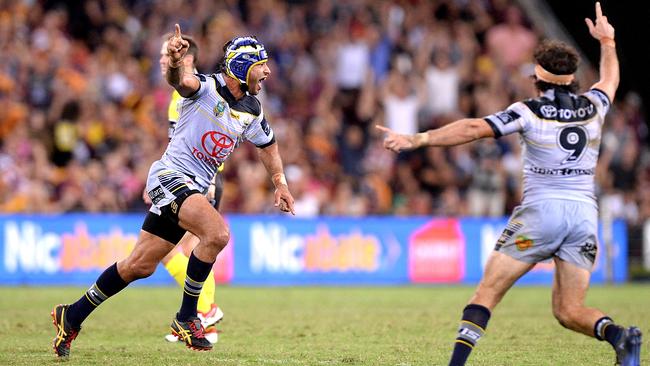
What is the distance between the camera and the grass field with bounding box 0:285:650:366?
927cm

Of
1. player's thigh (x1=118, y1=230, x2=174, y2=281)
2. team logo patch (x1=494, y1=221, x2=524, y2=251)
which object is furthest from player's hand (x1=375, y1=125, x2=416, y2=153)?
player's thigh (x1=118, y1=230, x2=174, y2=281)

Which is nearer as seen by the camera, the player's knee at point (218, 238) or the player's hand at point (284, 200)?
the player's knee at point (218, 238)

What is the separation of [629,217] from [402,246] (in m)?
5.22

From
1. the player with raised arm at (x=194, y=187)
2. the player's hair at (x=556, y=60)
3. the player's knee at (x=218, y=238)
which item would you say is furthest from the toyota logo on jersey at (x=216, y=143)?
the player's hair at (x=556, y=60)

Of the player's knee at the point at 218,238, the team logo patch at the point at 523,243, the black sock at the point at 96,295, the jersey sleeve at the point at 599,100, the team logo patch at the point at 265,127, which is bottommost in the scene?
the black sock at the point at 96,295

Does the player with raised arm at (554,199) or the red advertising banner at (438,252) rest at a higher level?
the player with raised arm at (554,199)

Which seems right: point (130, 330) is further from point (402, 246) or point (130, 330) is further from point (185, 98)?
point (402, 246)

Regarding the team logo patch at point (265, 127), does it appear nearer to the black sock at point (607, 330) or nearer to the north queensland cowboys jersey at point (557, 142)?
the north queensland cowboys jersey at point (557, 142)

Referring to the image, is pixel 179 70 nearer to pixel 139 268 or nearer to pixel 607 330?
pixel 139 268

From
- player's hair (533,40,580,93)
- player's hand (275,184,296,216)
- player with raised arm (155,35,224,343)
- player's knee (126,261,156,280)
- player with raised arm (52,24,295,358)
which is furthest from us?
player with raised arm (155,35,224,343)

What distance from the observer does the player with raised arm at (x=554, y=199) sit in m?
7.57

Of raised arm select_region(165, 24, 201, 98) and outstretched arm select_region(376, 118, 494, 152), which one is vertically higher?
raised arm select_region(165, 24, 201, 98)

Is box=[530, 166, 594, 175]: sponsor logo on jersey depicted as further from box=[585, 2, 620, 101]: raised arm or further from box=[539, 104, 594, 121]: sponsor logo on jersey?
box=[585, 2, 620, 101]: raised arm

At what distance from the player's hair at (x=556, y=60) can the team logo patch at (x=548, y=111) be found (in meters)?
0.26
